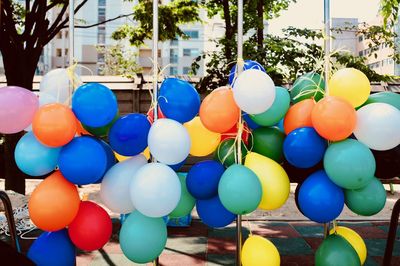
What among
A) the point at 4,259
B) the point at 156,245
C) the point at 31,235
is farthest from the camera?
the point at 31,235

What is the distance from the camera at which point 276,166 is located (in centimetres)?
232

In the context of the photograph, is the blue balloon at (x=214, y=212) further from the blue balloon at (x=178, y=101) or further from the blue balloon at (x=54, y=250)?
the blue balloon at (x=54, y=250)

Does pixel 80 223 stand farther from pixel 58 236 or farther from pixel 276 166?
pixel 276 166

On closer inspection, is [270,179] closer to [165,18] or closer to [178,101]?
[178,101]

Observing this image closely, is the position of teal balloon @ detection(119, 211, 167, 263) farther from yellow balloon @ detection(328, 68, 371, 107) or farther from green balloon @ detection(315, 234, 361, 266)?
yellow balloon @ detection(328, 68, 371, 107)

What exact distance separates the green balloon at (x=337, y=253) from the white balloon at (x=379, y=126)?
55cm

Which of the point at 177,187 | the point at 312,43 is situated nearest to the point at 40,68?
the point at 312,43

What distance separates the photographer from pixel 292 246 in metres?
4.40

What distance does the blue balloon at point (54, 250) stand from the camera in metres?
2.32

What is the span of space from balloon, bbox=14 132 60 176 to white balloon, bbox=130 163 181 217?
17.2 inches

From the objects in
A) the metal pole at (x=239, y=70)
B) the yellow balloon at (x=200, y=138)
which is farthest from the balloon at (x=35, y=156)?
the metal pole at (x=239, y=70)

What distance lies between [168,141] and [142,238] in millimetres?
513

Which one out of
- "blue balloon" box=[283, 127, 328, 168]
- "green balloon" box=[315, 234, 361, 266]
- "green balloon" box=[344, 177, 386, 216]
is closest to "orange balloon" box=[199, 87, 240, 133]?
"blue balloon" box=[283, 127, 328, 168]

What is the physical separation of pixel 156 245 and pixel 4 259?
0.72 meters
